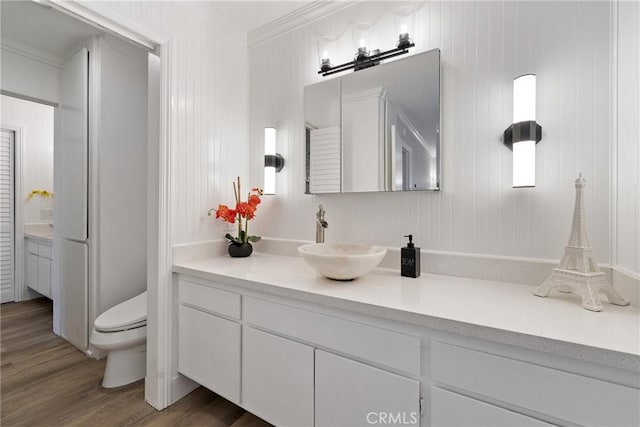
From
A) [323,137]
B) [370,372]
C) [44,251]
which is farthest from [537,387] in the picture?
[44,251]

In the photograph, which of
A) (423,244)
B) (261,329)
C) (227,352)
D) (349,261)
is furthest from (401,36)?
(227,352)

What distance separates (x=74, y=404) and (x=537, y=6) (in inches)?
124

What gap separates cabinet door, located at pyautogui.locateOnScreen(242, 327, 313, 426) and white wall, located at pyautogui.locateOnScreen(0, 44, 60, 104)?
288 cm

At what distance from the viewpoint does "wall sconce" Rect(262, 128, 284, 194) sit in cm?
202

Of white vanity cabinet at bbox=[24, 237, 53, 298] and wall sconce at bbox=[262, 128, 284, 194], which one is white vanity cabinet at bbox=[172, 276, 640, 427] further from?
white vanity cabinet at bbox=[24, 237, 53, 298]

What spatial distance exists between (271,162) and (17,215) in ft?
12.0

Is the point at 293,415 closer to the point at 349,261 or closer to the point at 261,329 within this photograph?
the point at 261,329

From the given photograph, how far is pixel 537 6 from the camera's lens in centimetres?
125

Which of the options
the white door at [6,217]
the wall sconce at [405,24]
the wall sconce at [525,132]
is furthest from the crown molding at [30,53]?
the wall sconce at [525,132]

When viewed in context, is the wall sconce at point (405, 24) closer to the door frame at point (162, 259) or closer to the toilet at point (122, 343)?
the door frame at point (162, 259)

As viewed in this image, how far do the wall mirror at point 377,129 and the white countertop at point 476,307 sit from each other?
541 millimetres

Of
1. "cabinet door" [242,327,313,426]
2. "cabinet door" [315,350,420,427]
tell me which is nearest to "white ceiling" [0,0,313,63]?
"cabinet door" [242,327,313,426]

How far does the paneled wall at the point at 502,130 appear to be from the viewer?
1141 millimetres

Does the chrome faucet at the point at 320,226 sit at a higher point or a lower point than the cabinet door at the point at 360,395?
higher
